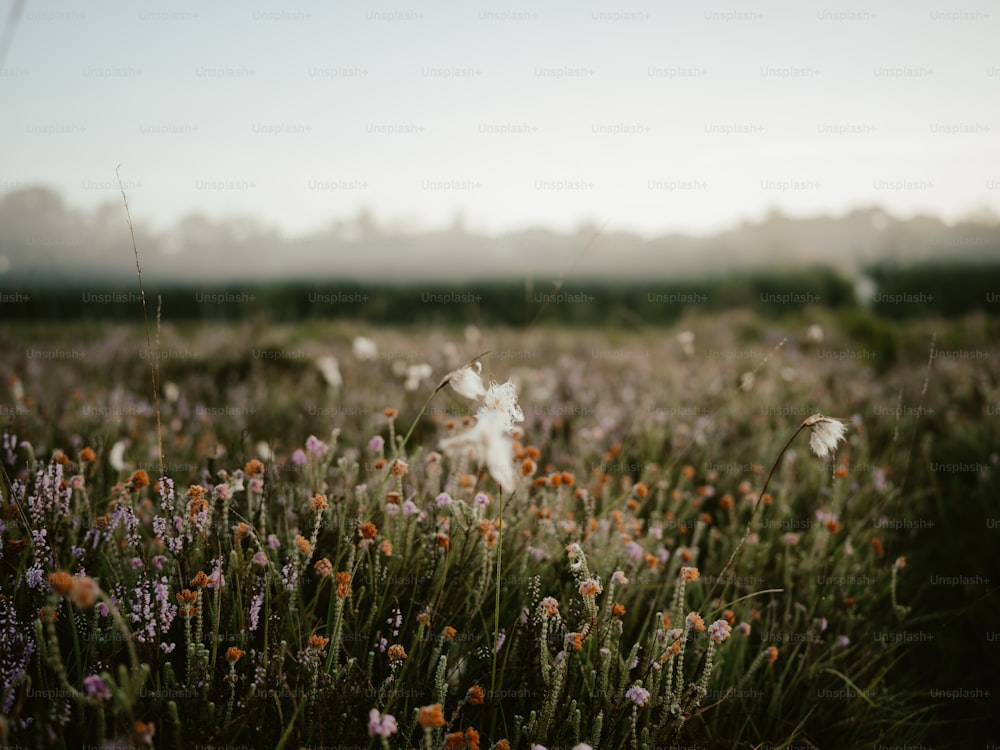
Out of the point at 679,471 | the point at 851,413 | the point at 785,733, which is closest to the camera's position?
the point at 785,733

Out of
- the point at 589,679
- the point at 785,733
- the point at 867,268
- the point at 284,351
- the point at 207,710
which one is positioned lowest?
the point at 785,733

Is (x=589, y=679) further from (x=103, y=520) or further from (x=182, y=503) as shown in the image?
(x=103, y=520)

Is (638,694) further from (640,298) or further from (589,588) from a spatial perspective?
(640,298)

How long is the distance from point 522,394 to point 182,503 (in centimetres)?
341

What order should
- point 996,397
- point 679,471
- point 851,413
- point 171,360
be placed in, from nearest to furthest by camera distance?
point 679,471 < point 996,397 < point 851,413 < point 171,360

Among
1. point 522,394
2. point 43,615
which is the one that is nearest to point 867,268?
point 522,394

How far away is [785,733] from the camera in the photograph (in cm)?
237

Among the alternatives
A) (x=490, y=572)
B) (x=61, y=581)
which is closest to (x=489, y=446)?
(x=61, y=581)

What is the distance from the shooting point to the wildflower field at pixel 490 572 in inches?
70.2

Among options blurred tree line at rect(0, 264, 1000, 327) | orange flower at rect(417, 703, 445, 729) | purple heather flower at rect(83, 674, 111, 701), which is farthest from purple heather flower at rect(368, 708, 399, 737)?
blurred tree line at rect(0, 264, 1000, 327)

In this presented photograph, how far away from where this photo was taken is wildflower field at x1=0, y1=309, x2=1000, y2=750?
5.85 feet

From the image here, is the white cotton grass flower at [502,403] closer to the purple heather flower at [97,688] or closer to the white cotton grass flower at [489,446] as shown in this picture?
the white cotton grass flower at [489,446]

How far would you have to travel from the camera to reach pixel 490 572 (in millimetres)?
2240

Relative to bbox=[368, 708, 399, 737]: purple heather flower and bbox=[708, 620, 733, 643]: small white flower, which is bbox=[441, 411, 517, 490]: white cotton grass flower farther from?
bbox=[708, 620, 733, 643]: small white flower
